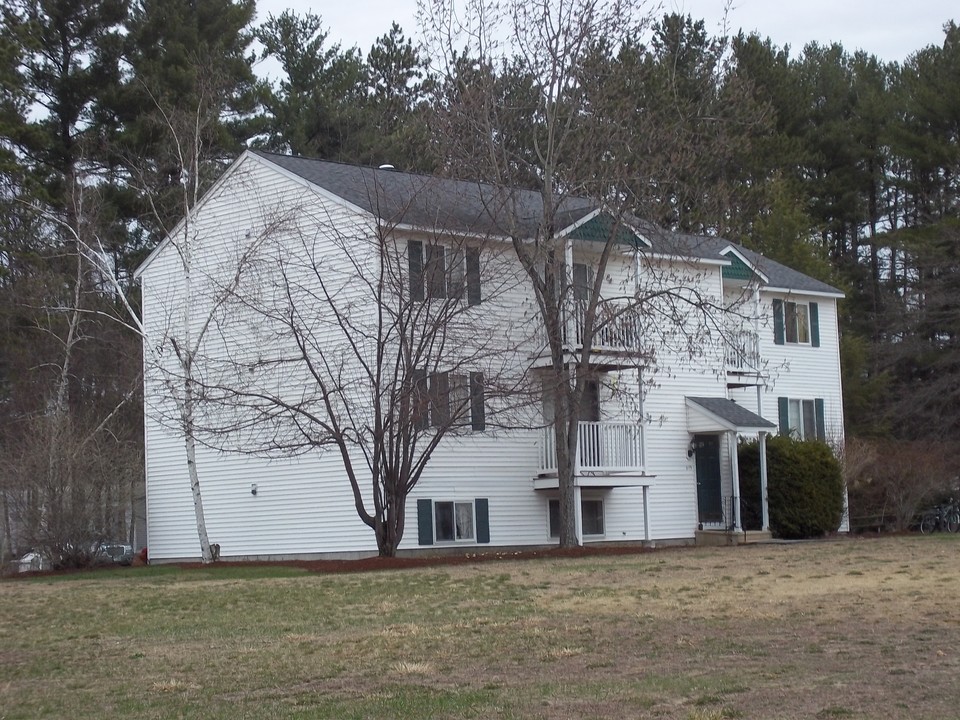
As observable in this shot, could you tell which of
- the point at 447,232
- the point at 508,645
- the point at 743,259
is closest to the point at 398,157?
the point at 743,259

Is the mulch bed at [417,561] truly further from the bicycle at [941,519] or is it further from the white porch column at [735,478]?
the bicycle at [941,519]

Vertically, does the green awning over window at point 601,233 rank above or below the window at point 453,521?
above

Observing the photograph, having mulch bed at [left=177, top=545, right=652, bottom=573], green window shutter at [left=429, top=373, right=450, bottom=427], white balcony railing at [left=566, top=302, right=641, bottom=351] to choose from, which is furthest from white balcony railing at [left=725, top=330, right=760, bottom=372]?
green window shutter at [left=429, top=373, right=450, bottom=427]

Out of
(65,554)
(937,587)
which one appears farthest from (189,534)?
(937,587)

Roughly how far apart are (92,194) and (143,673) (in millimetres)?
27571

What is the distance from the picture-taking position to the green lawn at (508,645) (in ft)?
32.6

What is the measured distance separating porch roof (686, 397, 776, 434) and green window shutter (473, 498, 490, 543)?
266 inches

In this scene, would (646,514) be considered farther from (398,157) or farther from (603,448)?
(398,157)

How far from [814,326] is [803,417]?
2632mm

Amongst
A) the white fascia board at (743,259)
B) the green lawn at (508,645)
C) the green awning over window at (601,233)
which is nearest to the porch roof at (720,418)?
the white fascia board at (743,259)

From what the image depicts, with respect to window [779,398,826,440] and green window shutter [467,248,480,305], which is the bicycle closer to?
window [779,398,826,440]

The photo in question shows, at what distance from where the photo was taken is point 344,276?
29344 mm

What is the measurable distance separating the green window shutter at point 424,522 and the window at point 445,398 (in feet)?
7.64

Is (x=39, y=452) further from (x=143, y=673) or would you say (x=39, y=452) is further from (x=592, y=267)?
(x=143, y=673)
